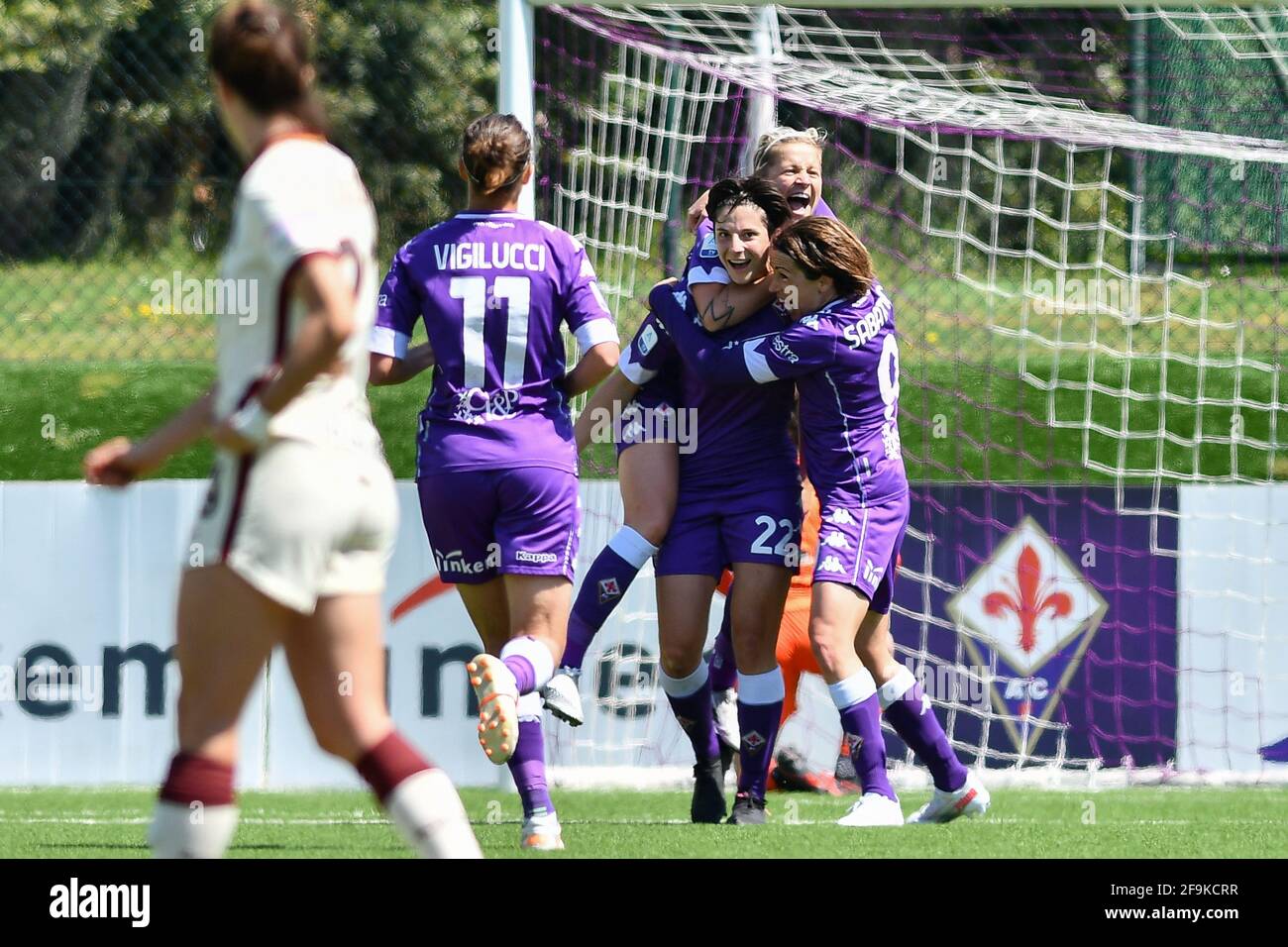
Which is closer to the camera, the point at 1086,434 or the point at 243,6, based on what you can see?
the point at 243,6

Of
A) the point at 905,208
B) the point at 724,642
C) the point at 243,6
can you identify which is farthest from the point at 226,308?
the point at 905,208

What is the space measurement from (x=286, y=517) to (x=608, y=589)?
2.92 m

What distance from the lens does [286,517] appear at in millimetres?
2867

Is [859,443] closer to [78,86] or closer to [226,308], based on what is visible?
[226,308]

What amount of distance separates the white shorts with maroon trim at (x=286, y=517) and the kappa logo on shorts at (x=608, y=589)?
2.78m

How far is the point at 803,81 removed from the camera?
8039 mm

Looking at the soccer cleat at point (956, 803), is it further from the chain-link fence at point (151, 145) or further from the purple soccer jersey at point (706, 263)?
the chain-link fence at point (151, 145)

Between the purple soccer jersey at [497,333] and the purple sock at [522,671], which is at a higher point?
the purple soccer jersey at [497,333]

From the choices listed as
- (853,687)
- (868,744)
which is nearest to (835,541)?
(853,687)

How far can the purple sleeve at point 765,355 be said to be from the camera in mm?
5230

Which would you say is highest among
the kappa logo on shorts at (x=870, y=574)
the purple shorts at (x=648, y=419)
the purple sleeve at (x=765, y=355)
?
the purple sleeve at (x=765, y=355)

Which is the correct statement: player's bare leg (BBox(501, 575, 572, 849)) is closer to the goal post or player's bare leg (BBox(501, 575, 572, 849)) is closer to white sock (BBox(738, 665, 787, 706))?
white sock (BBox(738, 665, 787, 706))

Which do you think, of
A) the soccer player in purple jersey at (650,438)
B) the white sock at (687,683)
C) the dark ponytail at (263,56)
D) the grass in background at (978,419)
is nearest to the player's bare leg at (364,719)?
the dark ponytail at (263,56)

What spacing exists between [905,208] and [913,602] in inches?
322
